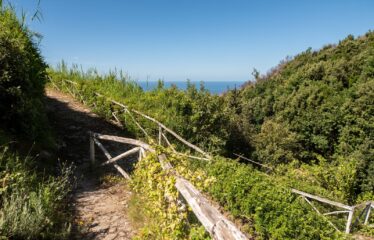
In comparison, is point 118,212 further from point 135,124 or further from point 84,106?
point 84,106

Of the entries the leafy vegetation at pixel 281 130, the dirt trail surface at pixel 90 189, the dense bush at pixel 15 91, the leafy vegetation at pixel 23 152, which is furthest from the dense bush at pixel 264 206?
the dense bush at pixel 15 91

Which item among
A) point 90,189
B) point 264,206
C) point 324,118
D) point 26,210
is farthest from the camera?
point 324,118

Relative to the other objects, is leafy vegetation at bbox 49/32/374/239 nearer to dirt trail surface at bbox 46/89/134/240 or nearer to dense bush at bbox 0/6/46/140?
dirt trail surface at bbox 46/89/134/240

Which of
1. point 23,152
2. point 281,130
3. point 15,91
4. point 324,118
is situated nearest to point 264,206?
point 23,152

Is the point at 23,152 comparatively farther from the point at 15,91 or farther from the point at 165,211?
the point at 165,211

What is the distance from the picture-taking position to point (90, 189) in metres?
6.07

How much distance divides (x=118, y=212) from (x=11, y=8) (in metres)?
5.94

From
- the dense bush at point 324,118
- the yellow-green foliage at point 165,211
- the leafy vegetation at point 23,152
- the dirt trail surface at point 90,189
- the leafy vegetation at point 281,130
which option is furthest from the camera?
the dense bush at point 324,118

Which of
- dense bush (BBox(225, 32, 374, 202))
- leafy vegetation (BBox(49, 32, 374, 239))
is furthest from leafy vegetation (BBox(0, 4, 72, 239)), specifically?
dense bush (BBox(225, 32, 374, 202))

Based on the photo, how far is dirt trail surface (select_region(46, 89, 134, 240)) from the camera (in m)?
4.46

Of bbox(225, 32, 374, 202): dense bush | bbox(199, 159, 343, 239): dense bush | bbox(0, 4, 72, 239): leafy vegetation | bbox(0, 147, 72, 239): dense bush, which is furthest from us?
bbox(225, 32, 374, 202): dense bush

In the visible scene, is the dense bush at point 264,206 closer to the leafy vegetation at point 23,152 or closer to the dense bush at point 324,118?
the leafy vegetation at point 23,152

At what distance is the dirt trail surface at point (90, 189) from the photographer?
4457mm

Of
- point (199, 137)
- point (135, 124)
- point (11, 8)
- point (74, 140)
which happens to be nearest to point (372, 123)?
point (199, 137)
